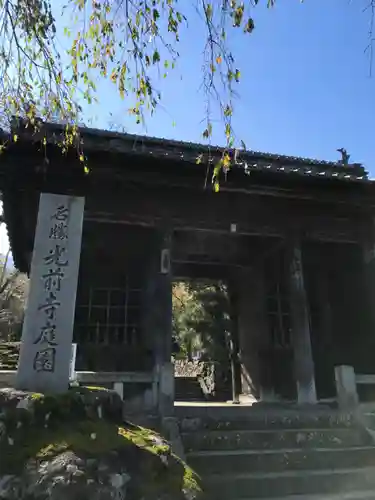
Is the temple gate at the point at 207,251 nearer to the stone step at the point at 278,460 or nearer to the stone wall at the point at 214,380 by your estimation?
the stone step at the point at 278,460

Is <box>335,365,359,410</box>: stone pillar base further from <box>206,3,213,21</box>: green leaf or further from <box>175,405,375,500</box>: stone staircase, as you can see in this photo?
<box>206,3,213,21</box>: green leaf

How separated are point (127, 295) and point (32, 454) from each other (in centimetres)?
627

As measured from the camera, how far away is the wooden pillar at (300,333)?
785cm

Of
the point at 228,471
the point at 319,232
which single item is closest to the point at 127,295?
the point at 319,232

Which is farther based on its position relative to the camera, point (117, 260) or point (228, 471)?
point (117, 260)

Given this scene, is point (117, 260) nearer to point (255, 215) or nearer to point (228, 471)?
point (255, 215)

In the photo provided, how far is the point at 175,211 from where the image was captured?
824 cm

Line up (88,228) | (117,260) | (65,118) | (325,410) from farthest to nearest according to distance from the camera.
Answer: (117,260), (88,228), (325,410), (65,118)

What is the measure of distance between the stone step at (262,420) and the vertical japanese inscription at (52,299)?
213cm

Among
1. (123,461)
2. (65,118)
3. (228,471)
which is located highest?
(65,118)

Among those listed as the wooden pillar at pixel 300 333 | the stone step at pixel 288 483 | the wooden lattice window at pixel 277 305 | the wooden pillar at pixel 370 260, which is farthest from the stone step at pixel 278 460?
the wooden lattice window at pixel 277 305

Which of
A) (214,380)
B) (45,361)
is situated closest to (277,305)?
(45,361)

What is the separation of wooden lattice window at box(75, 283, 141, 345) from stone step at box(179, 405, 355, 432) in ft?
9.18

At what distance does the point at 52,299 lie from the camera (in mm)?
5754
